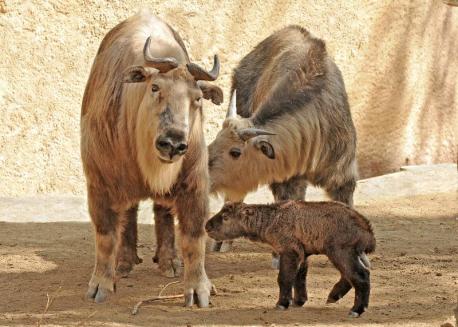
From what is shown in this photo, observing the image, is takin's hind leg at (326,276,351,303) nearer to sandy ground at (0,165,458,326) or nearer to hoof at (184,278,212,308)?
sandy ground at (0,165,458,326)

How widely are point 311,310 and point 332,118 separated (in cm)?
217

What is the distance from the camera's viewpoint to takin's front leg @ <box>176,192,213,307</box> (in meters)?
6.87

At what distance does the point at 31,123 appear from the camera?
10609 mm

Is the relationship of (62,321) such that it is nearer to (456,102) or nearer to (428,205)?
(428,205)

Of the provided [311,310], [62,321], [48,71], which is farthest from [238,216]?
[48,71]

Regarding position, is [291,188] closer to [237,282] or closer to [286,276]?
→ [237,282]

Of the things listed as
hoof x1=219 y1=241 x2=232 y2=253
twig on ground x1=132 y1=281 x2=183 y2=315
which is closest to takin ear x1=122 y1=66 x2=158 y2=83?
twig on ground x1=132 y1=281 x2=183 y2=315

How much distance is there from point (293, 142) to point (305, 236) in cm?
175

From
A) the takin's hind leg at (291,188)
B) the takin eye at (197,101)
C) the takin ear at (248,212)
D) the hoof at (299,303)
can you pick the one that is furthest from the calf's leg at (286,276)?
the takin's hind leg at (291,188)

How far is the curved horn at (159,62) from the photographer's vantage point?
6441 mm

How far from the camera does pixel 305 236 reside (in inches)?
258

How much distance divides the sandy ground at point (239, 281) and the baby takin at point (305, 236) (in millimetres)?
154

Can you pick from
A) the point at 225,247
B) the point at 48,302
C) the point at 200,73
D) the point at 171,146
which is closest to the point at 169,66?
the point at 200,73

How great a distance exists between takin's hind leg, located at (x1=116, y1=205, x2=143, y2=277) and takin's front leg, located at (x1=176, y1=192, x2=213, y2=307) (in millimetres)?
823
